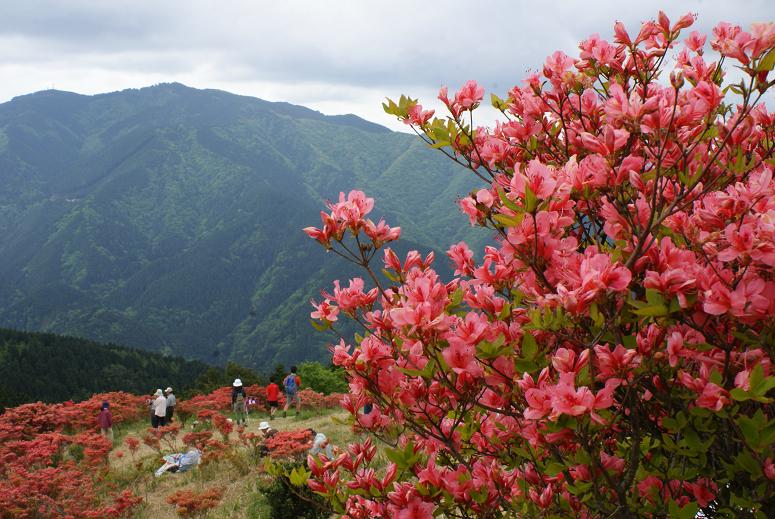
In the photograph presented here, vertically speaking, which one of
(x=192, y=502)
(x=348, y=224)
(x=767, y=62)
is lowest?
(x=192, y=502)

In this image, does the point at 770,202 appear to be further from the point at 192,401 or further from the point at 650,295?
the point at 192,401

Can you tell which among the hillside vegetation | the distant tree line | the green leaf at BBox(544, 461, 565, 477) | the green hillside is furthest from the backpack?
the green hillside

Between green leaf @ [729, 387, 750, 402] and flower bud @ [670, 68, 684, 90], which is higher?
flower bud @ [670, 68, 684, 90]

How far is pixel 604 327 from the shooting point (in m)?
1.59

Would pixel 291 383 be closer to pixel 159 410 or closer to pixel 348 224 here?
pixel 159 410

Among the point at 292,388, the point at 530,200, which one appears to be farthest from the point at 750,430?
the point at 292,388

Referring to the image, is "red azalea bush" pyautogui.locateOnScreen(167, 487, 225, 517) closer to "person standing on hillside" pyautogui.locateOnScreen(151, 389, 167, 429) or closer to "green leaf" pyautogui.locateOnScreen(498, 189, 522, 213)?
"person standing on hillside" pyautogui.locateOnScreen(151, 389, 167, 429)

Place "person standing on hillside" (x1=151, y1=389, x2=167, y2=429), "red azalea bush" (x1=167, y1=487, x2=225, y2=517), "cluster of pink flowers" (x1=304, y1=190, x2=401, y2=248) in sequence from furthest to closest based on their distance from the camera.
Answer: "person standing on hillside" (x1=151, y1=389, x2=167, y2=429) → "red azalea bush" (x1=167, y1=487, x2=225, y2=517) → "cluster of pink flowers" (x1=304, y1=190, x2=401, y2=248)

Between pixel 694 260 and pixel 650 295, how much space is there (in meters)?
0.29

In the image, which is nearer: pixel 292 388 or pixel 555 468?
pixel 555 468

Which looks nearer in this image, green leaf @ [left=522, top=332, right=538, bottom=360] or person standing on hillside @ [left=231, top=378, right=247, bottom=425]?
green leaf @ [left=522, top=332, right=538, bottom=360]

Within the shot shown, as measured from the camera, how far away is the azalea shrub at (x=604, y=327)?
152cm

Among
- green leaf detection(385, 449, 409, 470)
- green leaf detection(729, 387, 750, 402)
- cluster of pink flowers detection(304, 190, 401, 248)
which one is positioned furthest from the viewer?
cluster of pink flowers detection(304, 190, 401, 248)

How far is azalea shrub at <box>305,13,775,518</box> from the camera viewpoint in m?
1.52
